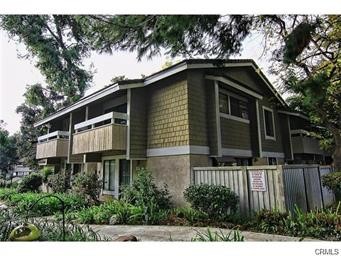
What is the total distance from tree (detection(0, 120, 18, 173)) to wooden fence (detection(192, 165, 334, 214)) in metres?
3.49

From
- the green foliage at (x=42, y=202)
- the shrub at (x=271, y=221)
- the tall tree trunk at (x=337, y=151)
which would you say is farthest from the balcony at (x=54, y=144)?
the tall tree trunk at (x=337, y=151)

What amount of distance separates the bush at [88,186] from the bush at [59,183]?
1.55 meters

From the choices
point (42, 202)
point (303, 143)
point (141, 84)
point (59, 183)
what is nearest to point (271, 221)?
point (141, 84)

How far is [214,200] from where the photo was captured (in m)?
4.54

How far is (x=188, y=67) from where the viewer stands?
5461 mm

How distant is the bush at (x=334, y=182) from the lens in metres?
5.11

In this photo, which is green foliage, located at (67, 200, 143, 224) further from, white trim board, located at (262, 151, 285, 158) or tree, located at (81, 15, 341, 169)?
white trim board, located at (262, 151, 285, 158)

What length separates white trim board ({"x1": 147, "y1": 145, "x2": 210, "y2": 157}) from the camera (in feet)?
17.9

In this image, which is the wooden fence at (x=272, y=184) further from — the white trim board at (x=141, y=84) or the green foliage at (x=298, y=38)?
the white trim board at (x=141, y=84)

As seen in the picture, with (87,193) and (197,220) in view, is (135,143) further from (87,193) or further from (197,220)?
(197,220)

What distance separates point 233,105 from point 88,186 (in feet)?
14.7

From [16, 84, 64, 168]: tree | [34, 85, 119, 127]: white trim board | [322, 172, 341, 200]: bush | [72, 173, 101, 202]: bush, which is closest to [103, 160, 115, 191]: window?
[72, 173, 101, 202]: bush

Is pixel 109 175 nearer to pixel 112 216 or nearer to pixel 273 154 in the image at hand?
pixel 112 216
